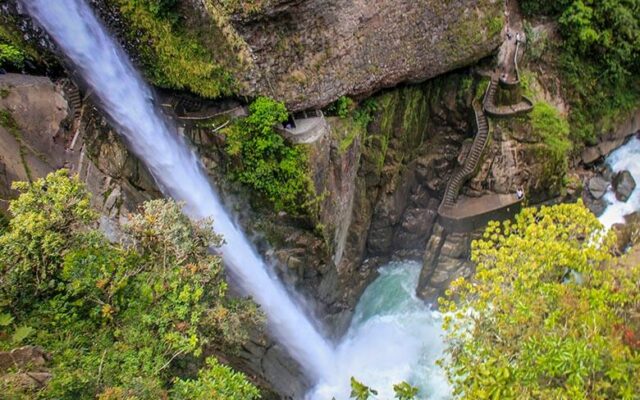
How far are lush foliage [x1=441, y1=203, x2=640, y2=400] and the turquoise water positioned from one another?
264 inches

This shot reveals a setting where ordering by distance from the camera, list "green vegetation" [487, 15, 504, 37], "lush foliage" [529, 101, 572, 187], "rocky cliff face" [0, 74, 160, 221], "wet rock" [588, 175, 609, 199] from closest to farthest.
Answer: "rocky cliff face" [0, 74, 160, 221] → "green vegetation" [487, 15, 504, 37] → "lush foliage" [529, 101, 572, 187] → "wet rock" [588, 175, 609, 199]

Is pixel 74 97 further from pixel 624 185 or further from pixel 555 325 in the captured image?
pixel 624 185

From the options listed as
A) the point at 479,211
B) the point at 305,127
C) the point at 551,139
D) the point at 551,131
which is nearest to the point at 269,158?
the point at 305,127

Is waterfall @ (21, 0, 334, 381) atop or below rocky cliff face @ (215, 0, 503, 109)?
below

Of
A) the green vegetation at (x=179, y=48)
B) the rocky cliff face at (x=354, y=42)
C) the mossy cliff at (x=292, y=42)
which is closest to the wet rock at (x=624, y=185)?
the rocky cliff face at (x=354, y=42)

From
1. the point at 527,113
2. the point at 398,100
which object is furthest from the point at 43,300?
the point at 527,113

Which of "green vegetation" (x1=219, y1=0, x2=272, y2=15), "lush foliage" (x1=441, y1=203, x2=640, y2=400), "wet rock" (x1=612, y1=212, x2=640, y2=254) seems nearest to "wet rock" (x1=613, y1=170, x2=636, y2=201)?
"wet rock" (x1=612, y1=212, x2=640, y2=254)

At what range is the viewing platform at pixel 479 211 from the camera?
658 inches

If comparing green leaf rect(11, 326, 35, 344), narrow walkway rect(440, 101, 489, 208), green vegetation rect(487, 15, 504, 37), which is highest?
green vegetation rect(487, 15, 504, 37)

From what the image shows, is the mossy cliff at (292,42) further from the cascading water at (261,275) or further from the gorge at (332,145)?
the cascading water at (261,275)

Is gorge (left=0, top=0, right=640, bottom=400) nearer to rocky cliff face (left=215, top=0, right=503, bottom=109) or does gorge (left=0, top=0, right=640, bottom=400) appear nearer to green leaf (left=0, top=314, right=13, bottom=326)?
rocky cliff face (left=215, top=0, right=503, bottom=109)

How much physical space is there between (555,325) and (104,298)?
25.1 ft

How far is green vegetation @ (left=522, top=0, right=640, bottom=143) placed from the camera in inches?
669

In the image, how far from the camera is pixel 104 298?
8328 millimetres
